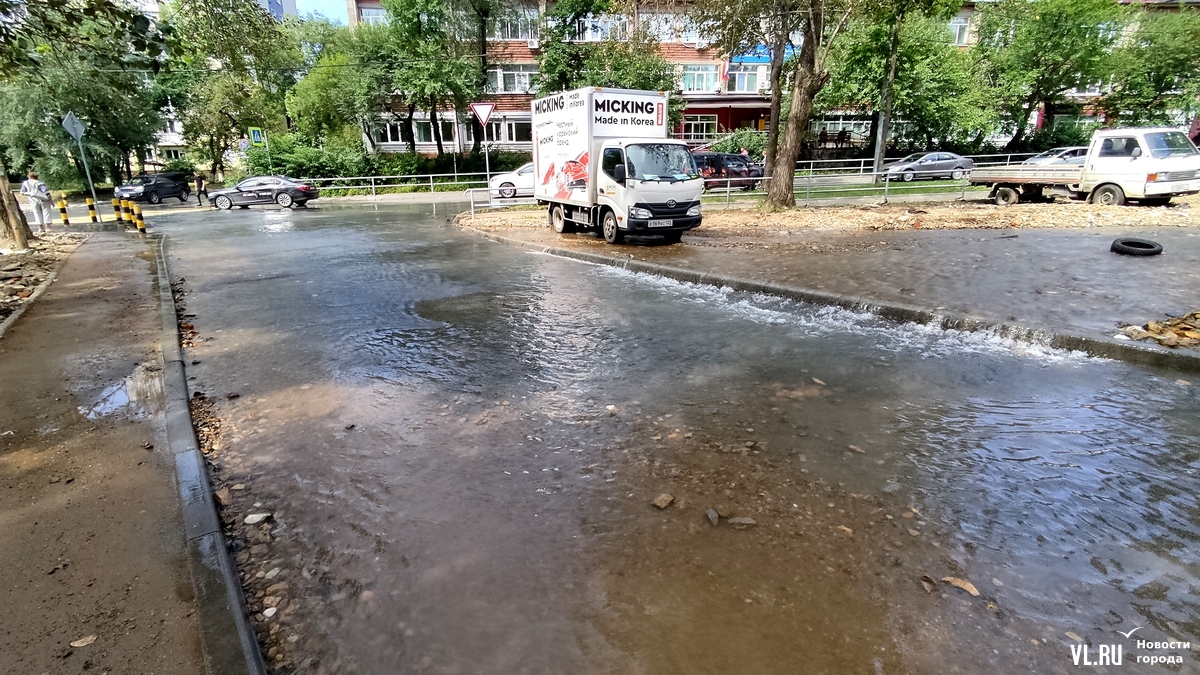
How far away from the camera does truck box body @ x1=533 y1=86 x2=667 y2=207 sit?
13.9 meters

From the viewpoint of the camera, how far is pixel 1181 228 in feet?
46.4

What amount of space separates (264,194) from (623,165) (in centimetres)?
2164

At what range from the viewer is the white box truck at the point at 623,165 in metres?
13.4

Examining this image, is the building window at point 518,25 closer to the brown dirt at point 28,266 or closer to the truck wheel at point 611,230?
the brown dirt at point 28,266

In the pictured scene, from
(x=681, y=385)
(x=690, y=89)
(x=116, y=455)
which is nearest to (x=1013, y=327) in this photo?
(x=681, y=385)

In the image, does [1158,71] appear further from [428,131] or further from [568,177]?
[428,131]

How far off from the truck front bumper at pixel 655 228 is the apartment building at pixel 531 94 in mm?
31377

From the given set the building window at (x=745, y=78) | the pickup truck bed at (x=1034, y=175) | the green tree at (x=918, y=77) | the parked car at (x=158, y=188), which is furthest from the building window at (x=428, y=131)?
the pickup truck bed at (x=1034, y=175)

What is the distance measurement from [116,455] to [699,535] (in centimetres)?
417

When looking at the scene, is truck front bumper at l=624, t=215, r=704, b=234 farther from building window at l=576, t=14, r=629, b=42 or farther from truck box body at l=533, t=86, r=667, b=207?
building window at l=576, t=14, r=629, b=42

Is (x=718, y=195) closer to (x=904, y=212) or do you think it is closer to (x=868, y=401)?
(x=904, y=212)

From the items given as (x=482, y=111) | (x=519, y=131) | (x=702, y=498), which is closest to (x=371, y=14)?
(x=519, y=131)

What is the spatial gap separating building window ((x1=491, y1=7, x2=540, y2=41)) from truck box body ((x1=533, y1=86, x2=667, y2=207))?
2728cm

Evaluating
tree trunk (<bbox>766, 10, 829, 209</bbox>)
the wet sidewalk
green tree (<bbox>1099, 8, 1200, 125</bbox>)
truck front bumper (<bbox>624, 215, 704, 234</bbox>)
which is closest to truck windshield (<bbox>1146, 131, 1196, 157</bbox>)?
the wet sidewalk
